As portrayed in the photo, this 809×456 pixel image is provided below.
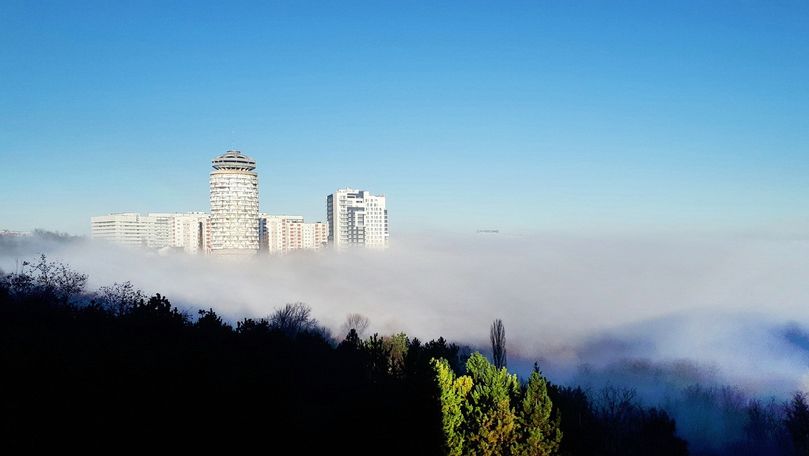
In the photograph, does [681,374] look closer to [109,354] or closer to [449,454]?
[449,454]

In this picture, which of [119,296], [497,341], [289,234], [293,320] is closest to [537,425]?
[497,341]

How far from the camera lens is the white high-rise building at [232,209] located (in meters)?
Result: 119

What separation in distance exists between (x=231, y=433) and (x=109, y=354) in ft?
16.6

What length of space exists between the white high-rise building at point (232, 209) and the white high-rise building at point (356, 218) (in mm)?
33817

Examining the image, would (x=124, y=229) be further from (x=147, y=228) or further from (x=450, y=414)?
(x=450, y=414)

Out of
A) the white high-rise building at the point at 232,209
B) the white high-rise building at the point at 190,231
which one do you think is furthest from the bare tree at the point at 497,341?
the white high-rise building at the point at 190,231

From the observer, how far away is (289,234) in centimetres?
15538

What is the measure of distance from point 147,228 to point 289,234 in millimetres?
42552

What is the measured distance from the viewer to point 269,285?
12350 cm

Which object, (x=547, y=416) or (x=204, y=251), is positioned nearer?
(x=547, y=416)

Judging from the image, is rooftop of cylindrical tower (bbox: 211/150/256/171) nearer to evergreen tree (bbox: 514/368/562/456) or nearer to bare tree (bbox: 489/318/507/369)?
bare tree (bbox: 489/318/507/369)

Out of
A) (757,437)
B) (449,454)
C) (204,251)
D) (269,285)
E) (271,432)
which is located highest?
(204,251)

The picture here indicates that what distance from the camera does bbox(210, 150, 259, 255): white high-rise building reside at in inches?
4697

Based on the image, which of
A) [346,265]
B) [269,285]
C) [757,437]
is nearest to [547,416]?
[757,437]
